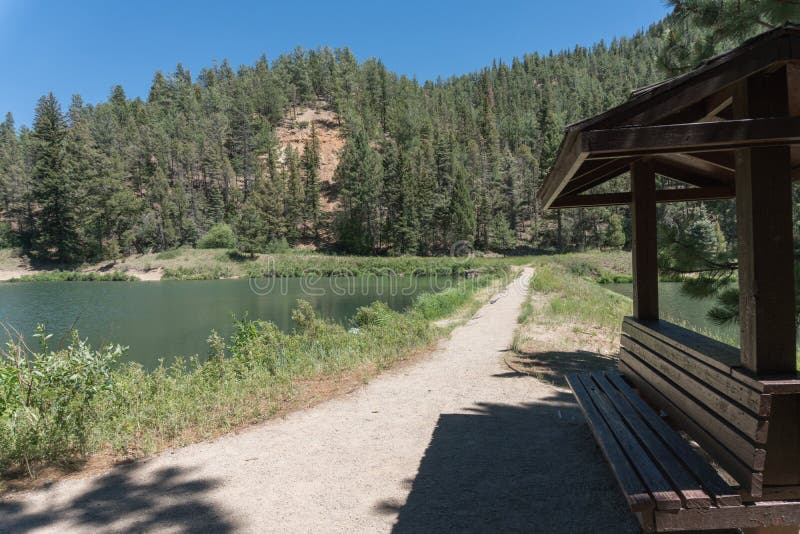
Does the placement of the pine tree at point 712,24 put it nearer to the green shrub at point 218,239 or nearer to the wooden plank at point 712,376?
the wooden plank at point 712,376

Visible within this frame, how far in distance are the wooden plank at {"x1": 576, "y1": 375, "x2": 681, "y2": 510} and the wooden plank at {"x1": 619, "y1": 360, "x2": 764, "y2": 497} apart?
0.31 m

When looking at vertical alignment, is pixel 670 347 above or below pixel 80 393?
above

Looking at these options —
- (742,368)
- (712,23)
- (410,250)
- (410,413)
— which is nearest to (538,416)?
(410,413)

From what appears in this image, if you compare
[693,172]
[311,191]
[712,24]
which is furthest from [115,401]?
[311,191]

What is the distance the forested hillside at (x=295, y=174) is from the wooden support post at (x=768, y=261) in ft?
163

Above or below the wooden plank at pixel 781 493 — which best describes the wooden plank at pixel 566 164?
above

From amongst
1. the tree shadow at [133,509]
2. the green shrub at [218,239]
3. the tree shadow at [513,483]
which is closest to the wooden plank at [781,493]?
the tree shadow at [513,483]

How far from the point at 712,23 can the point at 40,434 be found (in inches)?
317

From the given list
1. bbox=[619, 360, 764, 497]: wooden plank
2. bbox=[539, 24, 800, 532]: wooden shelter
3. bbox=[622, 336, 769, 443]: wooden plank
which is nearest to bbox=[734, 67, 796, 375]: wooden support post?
bbox=[539, 24, 800, 532]: wooden shelter

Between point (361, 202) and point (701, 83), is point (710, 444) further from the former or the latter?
point (361, 202)

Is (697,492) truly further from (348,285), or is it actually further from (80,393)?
(348,285)

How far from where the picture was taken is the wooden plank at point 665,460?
210 centimetres

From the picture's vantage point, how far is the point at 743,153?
2.35 m

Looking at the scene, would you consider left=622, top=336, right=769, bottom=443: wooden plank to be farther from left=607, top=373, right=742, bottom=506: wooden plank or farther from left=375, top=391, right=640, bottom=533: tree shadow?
left=375, top=391, right=640, bottom=533: tree shadow
